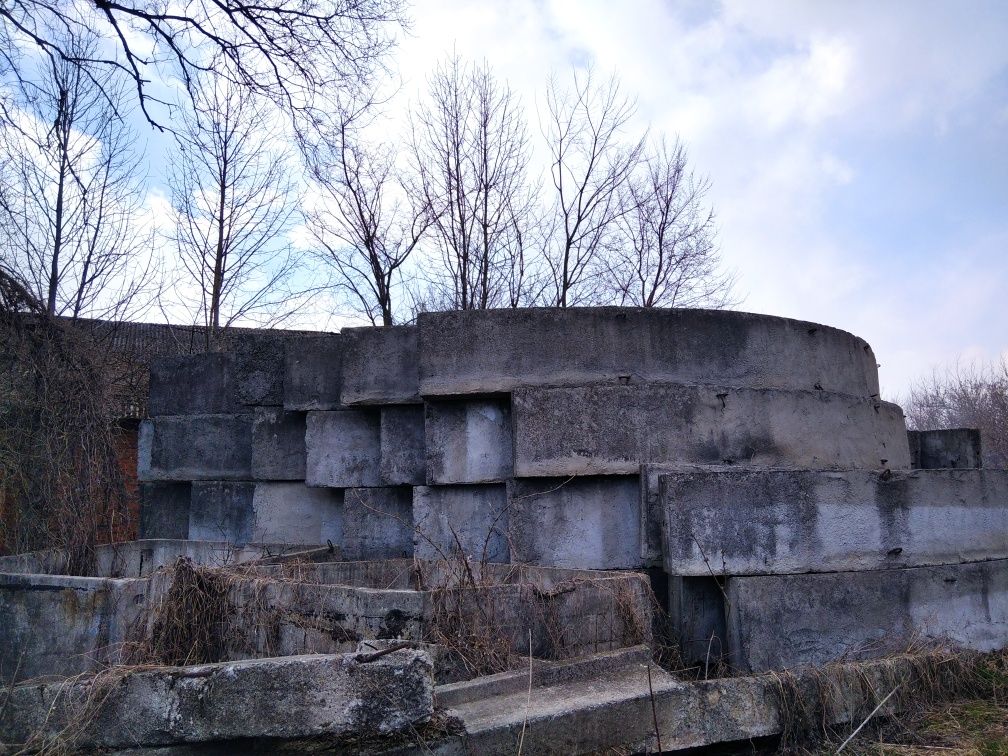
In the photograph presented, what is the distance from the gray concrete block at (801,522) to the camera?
4.93 metres

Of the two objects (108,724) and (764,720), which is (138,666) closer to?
(108,724)

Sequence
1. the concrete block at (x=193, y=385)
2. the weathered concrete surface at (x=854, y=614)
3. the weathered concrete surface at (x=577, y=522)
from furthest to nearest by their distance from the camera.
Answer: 1. the concrete block at (x=193, y=385)
2. the weathered concrete surface at (x=577, y=522)
3. the weathered concrete surface at (x=854, y=614)

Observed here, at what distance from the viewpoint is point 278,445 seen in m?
7.07

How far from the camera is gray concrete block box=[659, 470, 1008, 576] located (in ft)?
16.2

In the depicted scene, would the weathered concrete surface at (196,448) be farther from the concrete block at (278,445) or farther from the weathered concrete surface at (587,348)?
the weathered concrete surface at (587,348)

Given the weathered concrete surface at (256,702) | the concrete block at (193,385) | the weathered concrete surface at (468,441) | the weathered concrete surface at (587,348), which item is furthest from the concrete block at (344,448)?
the weathered concrete surface at (256,702)

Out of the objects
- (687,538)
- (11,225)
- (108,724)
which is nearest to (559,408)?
(687,538)

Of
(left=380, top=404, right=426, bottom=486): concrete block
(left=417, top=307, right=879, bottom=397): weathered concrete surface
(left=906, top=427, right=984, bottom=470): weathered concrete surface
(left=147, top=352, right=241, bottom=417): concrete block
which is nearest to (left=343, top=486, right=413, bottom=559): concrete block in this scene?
(left=380, top=404, right=426, bottom=486): concrete block

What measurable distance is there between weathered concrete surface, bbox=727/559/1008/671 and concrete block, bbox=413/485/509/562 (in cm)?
167

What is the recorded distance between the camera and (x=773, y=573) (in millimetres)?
4973

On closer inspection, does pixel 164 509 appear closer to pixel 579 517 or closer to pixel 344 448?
pixel 344 448

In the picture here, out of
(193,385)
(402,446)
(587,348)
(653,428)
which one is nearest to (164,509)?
(193,385)

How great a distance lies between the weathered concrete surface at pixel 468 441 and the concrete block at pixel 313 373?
3.69 ft

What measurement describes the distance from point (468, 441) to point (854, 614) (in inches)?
107
